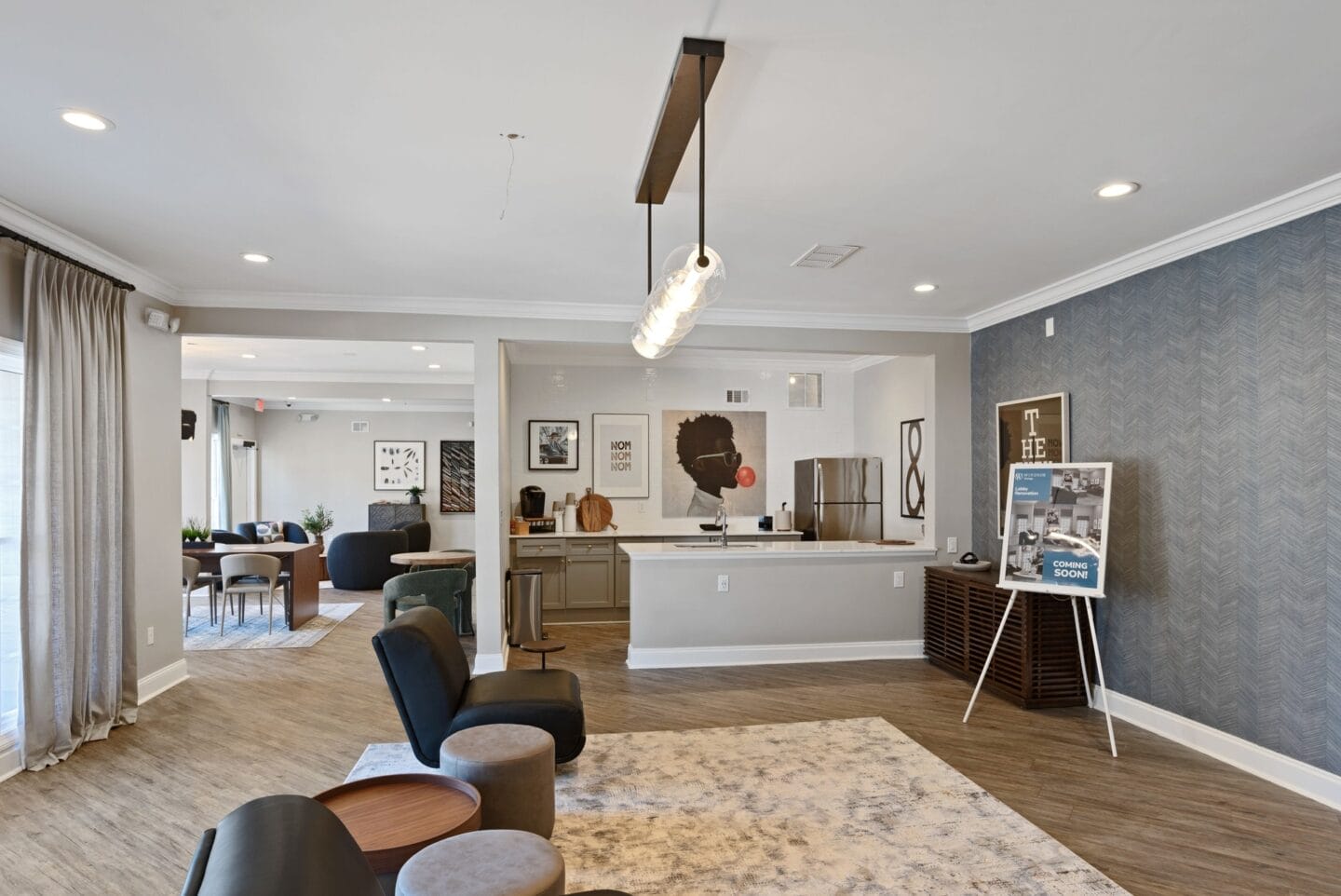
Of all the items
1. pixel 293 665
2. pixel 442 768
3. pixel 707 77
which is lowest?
pixel 293 665

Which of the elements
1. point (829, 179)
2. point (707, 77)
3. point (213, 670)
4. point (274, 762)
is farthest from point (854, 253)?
point (213, 670)

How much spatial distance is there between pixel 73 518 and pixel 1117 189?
5.22 meters

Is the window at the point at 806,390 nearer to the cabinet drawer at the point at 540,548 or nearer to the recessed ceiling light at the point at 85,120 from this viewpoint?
the cabinet drawer at the point at 540,548

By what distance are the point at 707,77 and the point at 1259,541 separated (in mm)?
3379

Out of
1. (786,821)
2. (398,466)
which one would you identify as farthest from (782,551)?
(398,466)

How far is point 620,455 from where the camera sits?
7742 mm

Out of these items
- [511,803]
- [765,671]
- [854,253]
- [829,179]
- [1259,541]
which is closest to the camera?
[511,803]

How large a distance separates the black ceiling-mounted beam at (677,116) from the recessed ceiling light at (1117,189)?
185 centimetres

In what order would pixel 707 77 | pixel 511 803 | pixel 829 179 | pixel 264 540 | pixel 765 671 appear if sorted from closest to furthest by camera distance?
pixel 707 77
pixel 511 803
pixel 829 179
pixel 765 671
pixel 264 540

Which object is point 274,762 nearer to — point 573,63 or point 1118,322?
point 573,63

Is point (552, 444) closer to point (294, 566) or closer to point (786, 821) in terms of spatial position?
point (294, 566)

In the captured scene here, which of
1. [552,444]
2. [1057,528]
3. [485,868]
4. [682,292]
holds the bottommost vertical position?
[485,868]

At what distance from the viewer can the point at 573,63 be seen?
2246 millimetres

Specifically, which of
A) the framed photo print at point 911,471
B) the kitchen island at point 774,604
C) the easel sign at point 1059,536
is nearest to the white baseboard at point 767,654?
the kitchen island at point 774,604
